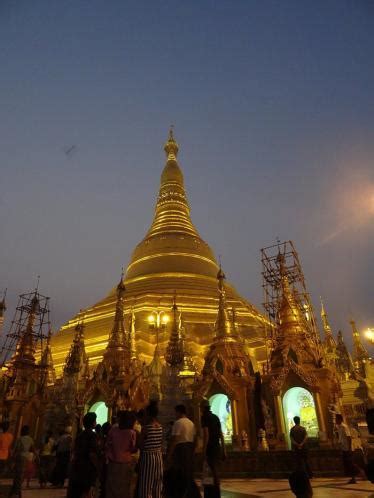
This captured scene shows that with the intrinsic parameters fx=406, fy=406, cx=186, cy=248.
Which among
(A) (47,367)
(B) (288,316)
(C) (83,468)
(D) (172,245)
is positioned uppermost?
(D) (172,245)

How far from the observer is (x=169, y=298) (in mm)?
31438

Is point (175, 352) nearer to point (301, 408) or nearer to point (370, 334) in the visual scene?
point (301, 408)

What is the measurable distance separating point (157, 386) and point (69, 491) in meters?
13.4

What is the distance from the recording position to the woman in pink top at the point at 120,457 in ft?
15.0

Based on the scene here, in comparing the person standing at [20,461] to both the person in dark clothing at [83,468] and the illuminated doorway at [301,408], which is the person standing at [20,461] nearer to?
the person in dark clothing at [83,468]

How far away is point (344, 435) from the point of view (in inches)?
372

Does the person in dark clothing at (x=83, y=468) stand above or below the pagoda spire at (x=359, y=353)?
below

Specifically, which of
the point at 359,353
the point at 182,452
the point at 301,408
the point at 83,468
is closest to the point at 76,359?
the point at 301,408

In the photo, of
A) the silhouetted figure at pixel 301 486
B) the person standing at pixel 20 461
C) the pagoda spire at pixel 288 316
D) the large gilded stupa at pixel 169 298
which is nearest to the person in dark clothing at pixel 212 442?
the silhouetted figure at pixel 301 486

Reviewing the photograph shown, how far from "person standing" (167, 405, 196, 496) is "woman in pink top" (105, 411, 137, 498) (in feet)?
2.68

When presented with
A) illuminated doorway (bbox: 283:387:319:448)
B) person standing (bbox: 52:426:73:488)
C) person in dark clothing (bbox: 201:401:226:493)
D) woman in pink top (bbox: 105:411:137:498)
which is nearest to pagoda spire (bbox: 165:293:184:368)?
illuminated doorway (bbox: 283:387:319:448)

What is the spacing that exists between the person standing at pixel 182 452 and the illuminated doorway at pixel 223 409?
1017cm

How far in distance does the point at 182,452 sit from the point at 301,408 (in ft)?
33.9

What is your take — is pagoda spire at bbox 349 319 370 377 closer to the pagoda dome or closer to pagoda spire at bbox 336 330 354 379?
pagoda spire at bbox 336 330 354 379
